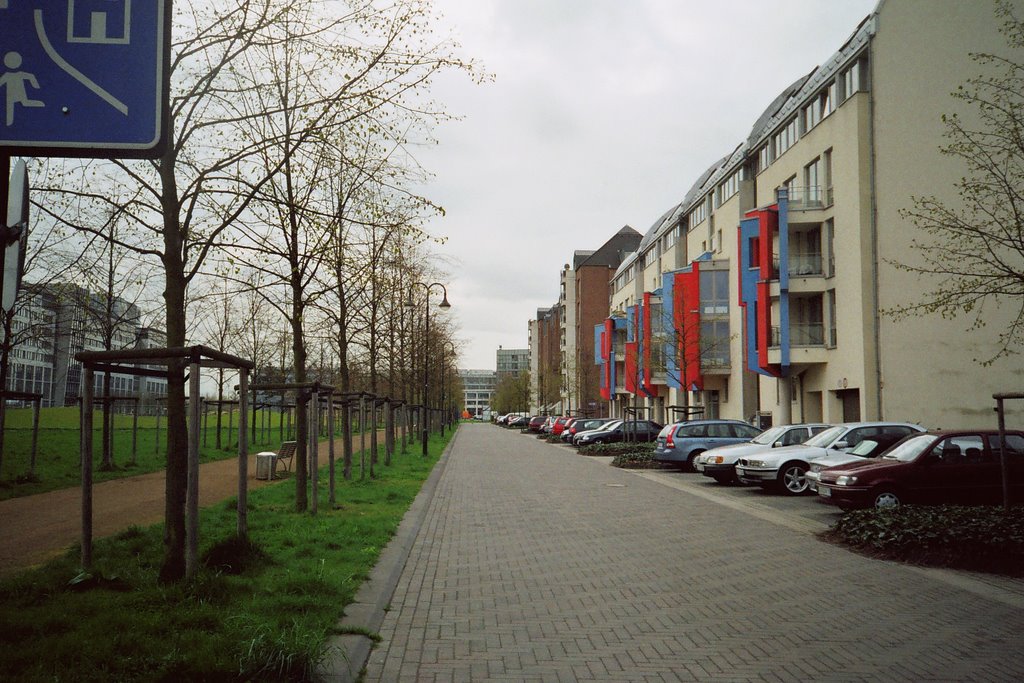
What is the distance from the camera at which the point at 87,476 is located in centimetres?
799

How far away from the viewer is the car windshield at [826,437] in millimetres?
18197

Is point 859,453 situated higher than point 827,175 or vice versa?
point 827,175

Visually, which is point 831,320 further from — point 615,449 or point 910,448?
point 910,448

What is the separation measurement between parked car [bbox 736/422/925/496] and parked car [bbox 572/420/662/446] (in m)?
18.0

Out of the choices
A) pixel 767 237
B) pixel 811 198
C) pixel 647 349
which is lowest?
pixel 647 349

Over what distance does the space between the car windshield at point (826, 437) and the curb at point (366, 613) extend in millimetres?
9630

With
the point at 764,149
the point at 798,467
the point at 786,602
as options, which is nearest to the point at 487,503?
the point at 798,467

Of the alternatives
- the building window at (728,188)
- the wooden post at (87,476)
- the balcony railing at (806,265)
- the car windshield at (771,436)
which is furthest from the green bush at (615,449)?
the wooden post at (87,476)

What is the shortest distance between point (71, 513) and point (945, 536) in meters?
12.2

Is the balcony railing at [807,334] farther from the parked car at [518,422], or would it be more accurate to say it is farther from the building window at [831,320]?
the parked car at [518,422]

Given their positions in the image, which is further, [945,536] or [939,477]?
[939,477]

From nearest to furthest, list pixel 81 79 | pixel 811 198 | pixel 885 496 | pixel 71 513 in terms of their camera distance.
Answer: pixel 81 79, pixel 885 496, pixel 71 513, pixel 811 198

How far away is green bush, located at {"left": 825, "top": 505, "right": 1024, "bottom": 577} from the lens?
31.6ft

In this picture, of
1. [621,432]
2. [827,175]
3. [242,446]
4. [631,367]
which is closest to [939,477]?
[242,446]
